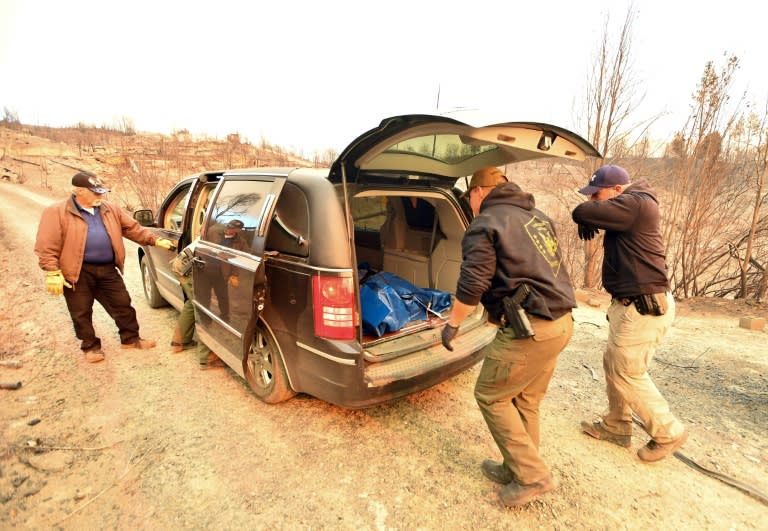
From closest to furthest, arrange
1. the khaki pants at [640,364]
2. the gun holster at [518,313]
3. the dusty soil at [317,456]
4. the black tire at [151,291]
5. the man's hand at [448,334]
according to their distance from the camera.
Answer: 1. the gun holster at [518,313]
2. the dusty soil at [317,456]
3. the man's hand at [448,334]
4. the khaki pants at [640,364]
5. the black tire at [151,291]

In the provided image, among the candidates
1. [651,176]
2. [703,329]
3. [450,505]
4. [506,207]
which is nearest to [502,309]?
[506,207]

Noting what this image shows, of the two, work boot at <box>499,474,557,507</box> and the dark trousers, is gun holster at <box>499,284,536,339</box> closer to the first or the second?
work boot at <box>499,474,557,507</box>

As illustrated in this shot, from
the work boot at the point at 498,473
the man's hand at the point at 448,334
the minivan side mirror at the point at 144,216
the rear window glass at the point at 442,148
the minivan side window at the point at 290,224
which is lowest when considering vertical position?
the work boot at the point at 498,473

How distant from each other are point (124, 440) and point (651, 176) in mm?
10773

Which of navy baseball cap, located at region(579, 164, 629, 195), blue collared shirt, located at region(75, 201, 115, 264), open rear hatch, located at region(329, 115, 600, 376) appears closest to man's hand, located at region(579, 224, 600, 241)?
navy baseball cap, located at region(579, 164, 629, 195)

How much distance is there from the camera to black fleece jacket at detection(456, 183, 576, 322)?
1.92 meters

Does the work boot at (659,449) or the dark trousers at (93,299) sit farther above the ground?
the dark trousers at (93,299)

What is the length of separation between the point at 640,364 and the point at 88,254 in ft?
15.4

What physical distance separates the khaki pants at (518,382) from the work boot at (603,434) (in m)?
0.85

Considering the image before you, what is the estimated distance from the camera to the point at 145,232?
3994 millimetres

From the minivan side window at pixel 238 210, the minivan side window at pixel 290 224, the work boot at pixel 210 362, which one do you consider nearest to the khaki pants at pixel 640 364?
the minivan side window at pixel 290 224

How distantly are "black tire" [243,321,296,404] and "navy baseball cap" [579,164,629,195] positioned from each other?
7.99ft

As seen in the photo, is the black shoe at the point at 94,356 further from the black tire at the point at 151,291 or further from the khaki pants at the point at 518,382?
the khaki pants at the point at 518,382

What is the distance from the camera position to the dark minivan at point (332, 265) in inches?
90.2
